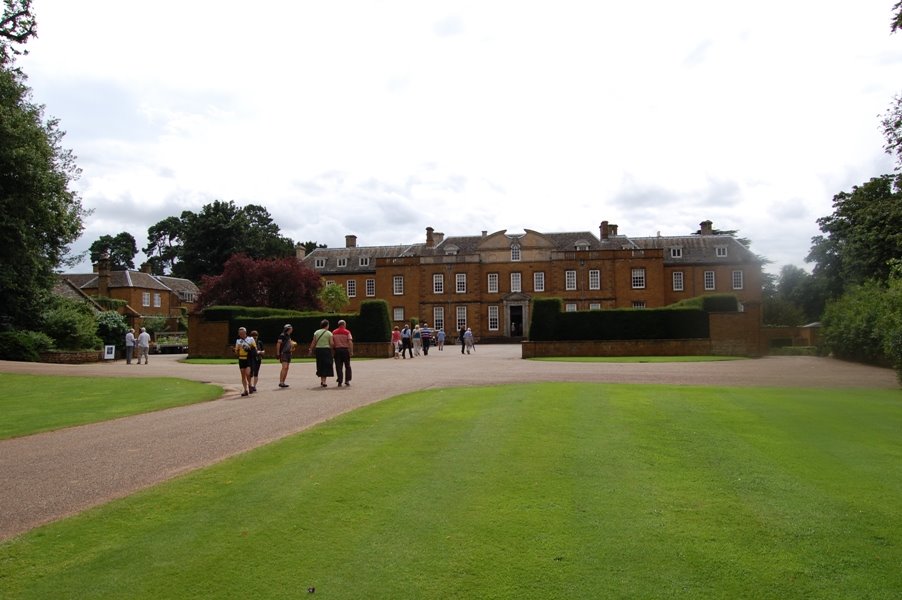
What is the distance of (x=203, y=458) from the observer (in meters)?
9.28

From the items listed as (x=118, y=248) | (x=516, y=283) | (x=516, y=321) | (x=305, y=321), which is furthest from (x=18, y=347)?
(x=118, y=248)

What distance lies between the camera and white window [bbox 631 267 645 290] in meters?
66.0

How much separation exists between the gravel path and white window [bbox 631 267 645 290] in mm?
41865

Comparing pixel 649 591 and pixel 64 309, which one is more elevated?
pixel 64 309

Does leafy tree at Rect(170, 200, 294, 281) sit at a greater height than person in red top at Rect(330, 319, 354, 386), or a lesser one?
greater

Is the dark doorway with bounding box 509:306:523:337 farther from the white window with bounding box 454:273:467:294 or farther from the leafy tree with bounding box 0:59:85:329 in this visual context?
the leafy tree with bounding box 0:59:85:329

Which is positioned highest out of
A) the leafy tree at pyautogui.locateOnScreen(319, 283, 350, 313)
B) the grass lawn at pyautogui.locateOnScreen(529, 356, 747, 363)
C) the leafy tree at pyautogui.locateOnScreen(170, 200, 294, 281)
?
the leafy tree at pyautogui.locateOnScreen(170, 200, 294, 281)

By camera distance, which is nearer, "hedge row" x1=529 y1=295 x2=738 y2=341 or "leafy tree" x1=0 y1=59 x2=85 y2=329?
"leafy tree" x1=0 y1=59 x2=85 y2=329

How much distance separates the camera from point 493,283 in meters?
68.3

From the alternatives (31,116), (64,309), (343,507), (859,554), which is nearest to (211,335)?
(64,309)

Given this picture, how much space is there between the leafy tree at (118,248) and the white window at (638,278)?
79334 mm

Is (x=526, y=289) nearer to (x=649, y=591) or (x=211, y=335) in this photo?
(x=211, y=335)

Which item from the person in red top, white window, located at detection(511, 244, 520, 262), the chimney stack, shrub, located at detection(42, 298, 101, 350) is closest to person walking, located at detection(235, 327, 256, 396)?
the person in red top

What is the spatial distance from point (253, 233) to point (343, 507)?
79.5 meters
